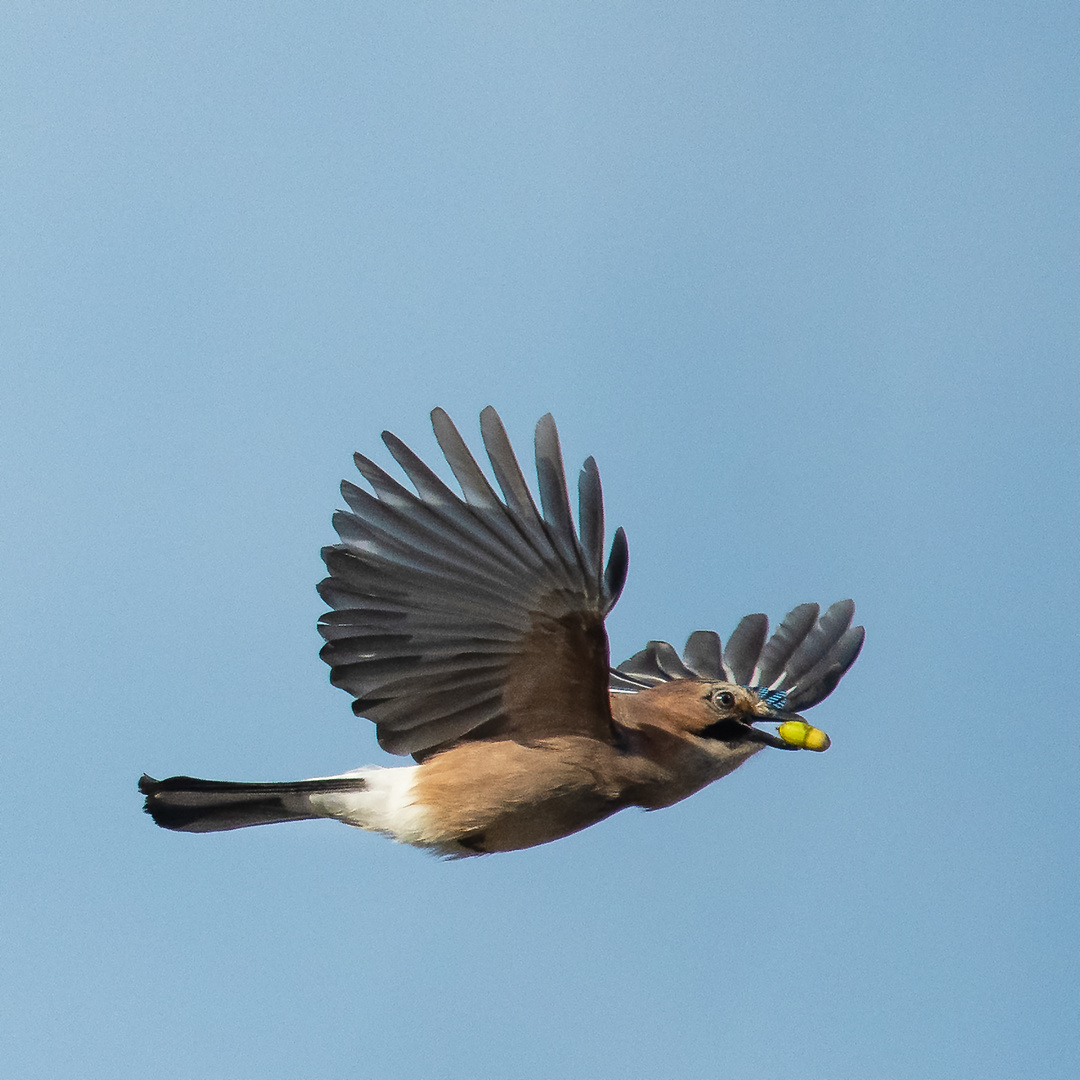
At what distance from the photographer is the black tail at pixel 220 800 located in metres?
7.17

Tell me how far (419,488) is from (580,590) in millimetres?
829

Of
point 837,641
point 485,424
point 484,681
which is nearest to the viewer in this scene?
point 485,424

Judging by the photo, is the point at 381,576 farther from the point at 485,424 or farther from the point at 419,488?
the point at 485,424

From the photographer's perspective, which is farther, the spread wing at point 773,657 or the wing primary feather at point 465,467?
the spread wing at point 773,657

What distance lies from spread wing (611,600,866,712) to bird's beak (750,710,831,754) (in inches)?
46.7

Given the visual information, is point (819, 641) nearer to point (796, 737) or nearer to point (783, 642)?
point (783, 642)

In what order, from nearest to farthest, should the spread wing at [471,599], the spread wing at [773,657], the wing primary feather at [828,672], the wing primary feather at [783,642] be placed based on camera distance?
the spread wing at [471,599] < the wing primary feather at [828,672] < the spread wing at [773,657] < the wing primary feather at [783,642]

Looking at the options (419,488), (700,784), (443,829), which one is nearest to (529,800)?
(443,829)

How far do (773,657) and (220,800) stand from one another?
3398 millimetres

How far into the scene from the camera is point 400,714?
6.95m

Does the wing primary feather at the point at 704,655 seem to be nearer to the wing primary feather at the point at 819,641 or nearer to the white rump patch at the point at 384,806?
the wing primary feather at the point at 819,641

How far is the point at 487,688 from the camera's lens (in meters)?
6.92

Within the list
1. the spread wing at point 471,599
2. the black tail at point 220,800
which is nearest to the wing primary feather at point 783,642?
the spread wing at point 471,599

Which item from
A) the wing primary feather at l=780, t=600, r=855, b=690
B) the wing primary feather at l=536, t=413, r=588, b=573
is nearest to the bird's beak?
the wing primary feather at l=780, t=600, r=855, b=690
